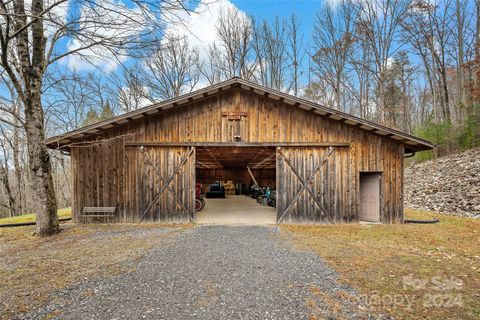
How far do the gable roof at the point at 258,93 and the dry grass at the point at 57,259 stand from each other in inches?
134

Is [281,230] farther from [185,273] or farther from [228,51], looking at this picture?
[228,51]

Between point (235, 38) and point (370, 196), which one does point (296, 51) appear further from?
point (370, 196)

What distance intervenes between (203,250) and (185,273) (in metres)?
1.35

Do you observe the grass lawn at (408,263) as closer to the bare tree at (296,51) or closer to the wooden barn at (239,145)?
the wooden barn at (239,145)

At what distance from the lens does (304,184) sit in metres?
8.80

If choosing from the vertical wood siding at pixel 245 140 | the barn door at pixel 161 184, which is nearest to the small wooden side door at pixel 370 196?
the vertical wood siding at pixel 245 140

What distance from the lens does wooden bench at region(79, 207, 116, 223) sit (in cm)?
845

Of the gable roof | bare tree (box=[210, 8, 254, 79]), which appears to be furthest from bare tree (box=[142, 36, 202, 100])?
the gable roof

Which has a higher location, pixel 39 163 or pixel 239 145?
pixel 239 145

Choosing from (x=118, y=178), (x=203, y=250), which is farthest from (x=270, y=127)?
(x=118, y=178)

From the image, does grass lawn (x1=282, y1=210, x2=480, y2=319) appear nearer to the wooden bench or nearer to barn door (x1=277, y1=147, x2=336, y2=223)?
barn door (x1=277, y1=147, x2=336, y2=223)

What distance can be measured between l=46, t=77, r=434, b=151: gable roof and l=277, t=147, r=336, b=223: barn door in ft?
4.55

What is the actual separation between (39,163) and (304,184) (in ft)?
28.0

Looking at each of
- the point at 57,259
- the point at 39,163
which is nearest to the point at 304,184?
the point at 57,259
